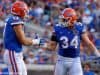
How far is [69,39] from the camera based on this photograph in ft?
23.6

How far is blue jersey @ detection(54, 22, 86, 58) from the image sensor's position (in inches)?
282

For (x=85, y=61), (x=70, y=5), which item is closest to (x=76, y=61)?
(x=85, y=61)

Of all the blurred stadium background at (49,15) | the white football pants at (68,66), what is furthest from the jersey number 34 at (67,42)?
the blurred stadium background at (49,15)

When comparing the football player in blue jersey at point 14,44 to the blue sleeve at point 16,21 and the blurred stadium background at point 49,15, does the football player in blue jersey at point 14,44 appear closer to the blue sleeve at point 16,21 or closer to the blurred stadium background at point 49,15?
the blue sleeve at point 16,21

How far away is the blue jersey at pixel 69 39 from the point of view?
716 cm

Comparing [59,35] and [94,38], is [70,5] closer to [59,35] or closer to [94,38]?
[94,38]

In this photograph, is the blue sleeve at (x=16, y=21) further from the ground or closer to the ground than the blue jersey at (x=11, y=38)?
further from the ground

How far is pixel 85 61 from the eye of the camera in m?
8.10

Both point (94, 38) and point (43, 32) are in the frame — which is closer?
point (94, 38)

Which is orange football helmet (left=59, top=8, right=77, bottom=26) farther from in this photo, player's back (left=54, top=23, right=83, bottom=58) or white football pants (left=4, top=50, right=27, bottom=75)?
white football pants (left=4, top=50, right=27, bottom=75)

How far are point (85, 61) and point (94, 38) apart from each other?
3.67 metres

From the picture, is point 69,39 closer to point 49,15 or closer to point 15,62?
point 15,62

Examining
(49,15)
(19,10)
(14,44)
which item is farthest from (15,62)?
(49,15)

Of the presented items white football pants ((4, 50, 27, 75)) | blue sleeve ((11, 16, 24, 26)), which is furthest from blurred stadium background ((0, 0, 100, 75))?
blue sleeve ((11, 16, 24, 26))
